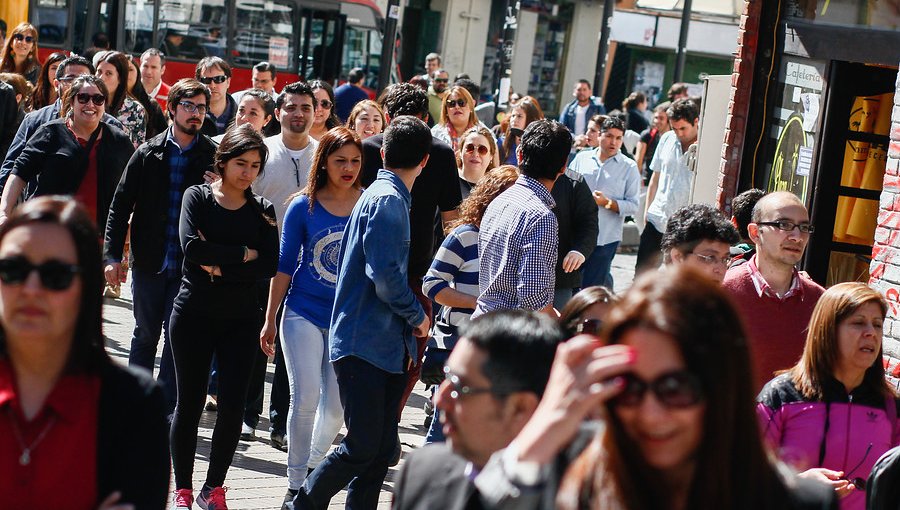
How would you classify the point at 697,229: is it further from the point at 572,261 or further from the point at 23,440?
the point at 23,440

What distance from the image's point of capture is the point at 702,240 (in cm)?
530

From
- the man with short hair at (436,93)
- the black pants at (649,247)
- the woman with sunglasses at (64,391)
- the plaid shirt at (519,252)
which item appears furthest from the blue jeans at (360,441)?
the man with short hair at (436,93)

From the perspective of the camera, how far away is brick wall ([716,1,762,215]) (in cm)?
860

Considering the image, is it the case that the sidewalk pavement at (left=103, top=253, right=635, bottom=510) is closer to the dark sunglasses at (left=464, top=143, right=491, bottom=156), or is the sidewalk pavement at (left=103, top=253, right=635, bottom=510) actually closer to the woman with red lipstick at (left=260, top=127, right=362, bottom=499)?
the woman with red lipstick at (left=260, top=127, right=362, bottom=499)

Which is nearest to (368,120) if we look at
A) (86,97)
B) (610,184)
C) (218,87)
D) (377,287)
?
(86,97)

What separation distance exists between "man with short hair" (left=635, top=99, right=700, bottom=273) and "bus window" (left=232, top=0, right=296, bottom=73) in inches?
554

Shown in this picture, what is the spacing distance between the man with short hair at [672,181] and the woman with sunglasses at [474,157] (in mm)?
2545

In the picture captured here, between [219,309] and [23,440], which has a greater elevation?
[23,440]

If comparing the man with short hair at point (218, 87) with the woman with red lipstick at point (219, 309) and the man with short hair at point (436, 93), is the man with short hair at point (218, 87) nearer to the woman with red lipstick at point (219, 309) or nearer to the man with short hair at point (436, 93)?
the woman with red lipstick at point (219, 309)

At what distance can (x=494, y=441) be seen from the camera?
293 centimetres

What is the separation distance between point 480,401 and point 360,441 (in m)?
2.61

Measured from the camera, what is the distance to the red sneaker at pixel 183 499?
19.6 feet

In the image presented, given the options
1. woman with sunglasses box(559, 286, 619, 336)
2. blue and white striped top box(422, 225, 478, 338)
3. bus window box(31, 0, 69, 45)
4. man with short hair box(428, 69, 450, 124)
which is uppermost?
bus window box(31, 0, 69, 45)

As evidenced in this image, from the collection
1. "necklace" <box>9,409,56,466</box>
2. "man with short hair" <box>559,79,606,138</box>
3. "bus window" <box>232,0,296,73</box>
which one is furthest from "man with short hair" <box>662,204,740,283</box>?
"bus window" <box>232,0,296,73</box>
